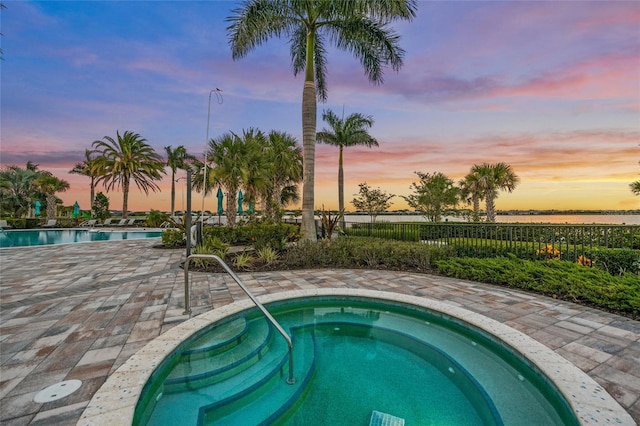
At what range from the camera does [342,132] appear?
69.1 ft

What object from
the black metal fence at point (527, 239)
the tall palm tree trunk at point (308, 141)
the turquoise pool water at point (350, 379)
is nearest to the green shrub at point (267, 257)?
the tall palm tree trunk at point (308, 141)

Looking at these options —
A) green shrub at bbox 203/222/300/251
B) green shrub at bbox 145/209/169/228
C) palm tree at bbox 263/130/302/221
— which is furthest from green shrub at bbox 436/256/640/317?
green shrub at bbox 145/209/169/228

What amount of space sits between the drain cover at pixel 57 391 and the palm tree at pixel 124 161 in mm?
28493

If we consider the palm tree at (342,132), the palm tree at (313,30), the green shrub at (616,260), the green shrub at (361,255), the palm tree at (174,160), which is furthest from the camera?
the palm tree at (174,160)

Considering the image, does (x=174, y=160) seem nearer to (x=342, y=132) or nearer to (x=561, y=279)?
(x=342, y=132)

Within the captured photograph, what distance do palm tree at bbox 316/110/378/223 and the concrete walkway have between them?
1537 cm

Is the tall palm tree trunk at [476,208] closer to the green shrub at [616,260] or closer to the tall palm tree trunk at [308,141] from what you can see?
the green shrub at [616,260]

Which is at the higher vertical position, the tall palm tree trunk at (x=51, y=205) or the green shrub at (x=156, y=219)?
the tall palm tree trunk at (x=51, y=205)

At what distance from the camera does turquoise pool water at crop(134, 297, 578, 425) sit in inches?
82.5

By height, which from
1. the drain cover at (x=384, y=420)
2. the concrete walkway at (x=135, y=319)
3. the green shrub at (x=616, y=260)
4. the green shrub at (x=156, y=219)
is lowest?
the drain cover at (x=384, y=420)

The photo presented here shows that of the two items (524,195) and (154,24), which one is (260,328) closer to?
(154,24)

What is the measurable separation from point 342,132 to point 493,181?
1294cm

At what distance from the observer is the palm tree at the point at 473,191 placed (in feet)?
72.9

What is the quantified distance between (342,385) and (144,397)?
5.63 feet
